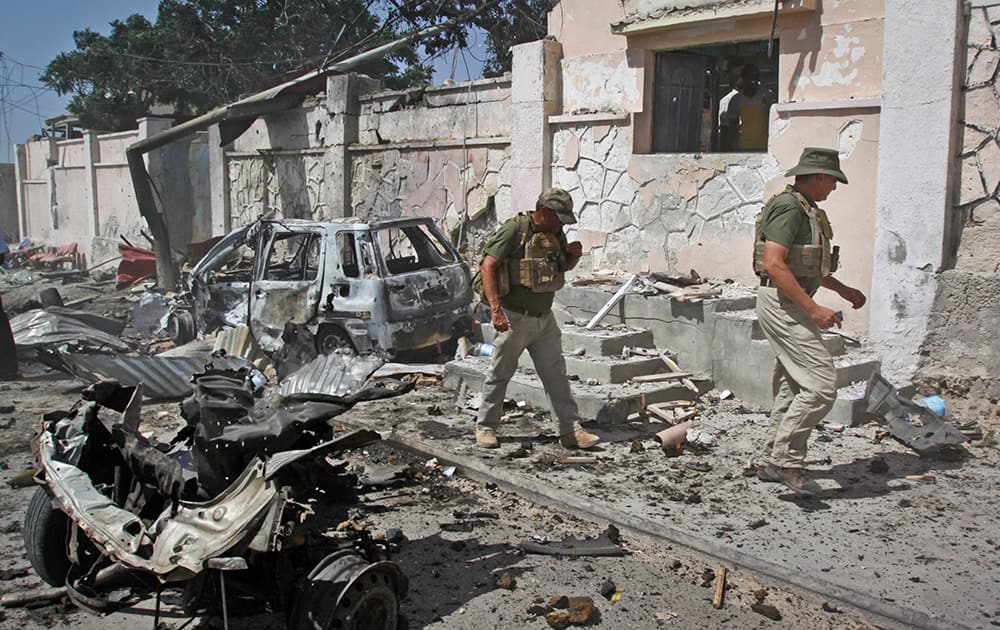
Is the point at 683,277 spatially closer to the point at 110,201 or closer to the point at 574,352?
the point at 574,352

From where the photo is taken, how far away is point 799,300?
5.11m

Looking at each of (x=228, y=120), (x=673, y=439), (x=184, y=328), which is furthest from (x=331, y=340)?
(x=228, y=120)

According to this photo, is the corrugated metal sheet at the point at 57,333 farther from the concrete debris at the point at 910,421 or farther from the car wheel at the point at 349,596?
the concrete debris at the point at 910,421

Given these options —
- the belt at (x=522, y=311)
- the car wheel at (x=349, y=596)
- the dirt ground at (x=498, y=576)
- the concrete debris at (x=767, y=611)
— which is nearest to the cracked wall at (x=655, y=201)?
the belt at (x=522, y=311)

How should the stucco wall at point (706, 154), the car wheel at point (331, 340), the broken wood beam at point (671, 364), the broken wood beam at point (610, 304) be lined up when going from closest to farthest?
the stucco wall at point (706, 154) → the broken wood beam at point (671, 364) → the broken wood beam at point (610, 304) → the car wheel at point (331, 340)

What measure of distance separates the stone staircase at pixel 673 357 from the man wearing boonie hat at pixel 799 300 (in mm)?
1702

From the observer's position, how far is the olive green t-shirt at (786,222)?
5.16 meters

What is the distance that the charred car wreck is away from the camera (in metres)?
3.26

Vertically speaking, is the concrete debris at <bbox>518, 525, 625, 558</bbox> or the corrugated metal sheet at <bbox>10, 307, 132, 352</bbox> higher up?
the corrugated metal sheet at <bbox>10, 307, 132, 352</bbox>

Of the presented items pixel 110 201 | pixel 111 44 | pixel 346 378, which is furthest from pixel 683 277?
pixel 111 44

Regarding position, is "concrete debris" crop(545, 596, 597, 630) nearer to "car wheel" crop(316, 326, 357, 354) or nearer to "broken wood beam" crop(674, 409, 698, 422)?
"broken wood beam" crop(674, 409, 698, 422)

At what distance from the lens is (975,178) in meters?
6.90

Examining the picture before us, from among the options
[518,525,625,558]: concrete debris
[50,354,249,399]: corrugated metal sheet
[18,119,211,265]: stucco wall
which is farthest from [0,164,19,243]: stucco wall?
[518,525,625,558]: concrete debris

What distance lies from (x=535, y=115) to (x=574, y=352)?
149 inches
